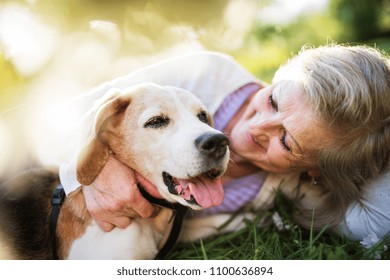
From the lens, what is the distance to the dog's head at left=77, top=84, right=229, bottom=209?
1.65 meters

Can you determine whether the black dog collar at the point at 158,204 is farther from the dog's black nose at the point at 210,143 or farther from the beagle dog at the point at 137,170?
the dog's black nose at the point at 210,143

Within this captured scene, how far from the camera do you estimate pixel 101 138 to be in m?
1.81

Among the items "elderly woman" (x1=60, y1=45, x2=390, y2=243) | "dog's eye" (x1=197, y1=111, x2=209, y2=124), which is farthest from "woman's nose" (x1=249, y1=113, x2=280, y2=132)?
"dog's eye" (x1=197, y1=111, x2=209, y2=124)

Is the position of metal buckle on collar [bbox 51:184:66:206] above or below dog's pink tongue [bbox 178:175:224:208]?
below

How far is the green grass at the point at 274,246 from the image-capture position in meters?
1.91

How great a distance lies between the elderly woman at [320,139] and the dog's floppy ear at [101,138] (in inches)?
2.7

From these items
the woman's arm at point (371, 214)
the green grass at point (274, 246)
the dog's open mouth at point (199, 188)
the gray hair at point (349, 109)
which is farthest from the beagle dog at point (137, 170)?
the woman's arm at point (371, 214)

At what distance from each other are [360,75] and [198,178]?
875 millimetres

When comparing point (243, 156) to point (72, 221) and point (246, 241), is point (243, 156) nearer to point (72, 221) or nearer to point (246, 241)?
point (246, 241)

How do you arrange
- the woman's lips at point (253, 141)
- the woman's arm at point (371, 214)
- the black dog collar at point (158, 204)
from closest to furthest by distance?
the black dog collar at point (158, 204), the woman's arm at point (371, 214), the woman's lips at point (253, 141)

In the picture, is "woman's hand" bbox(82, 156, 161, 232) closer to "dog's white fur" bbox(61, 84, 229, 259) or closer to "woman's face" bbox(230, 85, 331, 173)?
"dog's white fur" bbox(61, 84, 229, 259)

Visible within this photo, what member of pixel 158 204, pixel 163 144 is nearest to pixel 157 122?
pixel 163 144

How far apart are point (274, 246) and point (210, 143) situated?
0.73 meters

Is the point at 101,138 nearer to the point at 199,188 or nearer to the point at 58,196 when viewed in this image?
the point at 58,196
